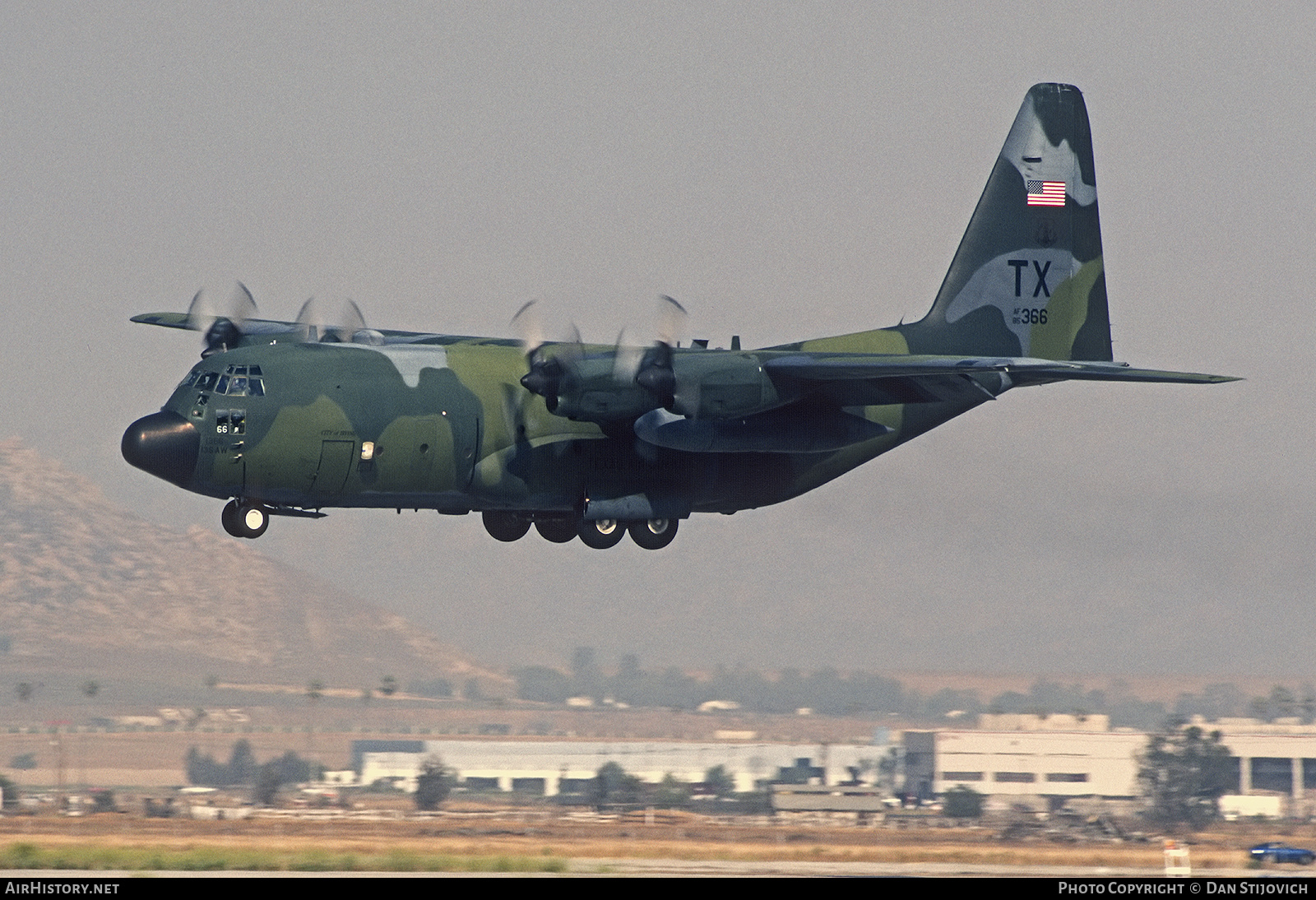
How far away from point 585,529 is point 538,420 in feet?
7.46

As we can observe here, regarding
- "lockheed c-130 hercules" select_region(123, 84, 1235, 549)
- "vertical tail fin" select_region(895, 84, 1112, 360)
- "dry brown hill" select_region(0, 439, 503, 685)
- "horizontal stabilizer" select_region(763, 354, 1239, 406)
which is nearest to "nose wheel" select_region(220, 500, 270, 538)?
"lockheed c-130 hercules" select_region(123, 84, 1235, 549)

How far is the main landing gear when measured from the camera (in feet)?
93.1

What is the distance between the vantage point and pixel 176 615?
95.9 meters

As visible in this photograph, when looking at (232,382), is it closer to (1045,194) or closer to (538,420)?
(538,420)

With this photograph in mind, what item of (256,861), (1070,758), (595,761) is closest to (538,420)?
(256,861)

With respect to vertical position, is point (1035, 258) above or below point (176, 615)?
above

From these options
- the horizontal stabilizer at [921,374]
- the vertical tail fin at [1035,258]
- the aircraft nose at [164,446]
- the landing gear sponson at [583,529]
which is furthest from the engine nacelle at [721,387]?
the aircraft nose at [164,446]

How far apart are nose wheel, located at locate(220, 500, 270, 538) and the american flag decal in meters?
15.3

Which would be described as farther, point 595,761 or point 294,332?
point 595,761

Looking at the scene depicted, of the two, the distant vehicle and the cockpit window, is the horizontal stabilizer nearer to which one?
the cockpit window

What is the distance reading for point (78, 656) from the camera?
290ft

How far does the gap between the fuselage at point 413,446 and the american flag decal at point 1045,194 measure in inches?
248
